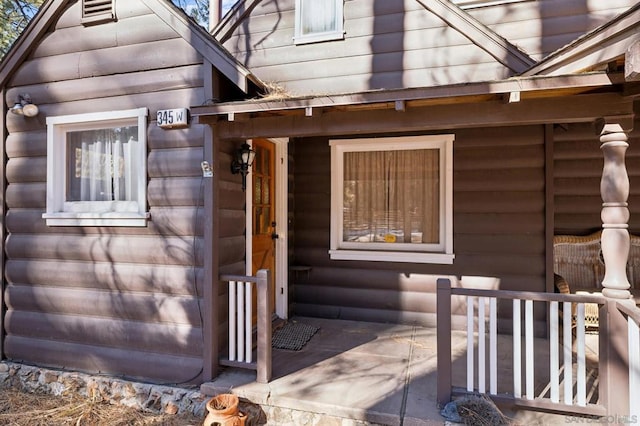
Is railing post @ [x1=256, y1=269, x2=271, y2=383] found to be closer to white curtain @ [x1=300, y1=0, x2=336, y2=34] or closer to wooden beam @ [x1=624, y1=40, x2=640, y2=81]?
wooden beam @ [x1=624, y1=40, x2=640, y2=81]

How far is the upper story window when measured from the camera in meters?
→ 3.33

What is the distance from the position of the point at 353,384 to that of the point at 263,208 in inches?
79.8

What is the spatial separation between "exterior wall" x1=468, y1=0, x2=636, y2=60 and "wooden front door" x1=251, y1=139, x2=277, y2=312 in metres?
2.80

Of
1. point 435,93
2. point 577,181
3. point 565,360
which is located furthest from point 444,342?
point 577,181

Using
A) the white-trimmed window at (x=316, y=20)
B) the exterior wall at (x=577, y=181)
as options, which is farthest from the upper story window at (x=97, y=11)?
the exterior wall at (x=577, y=181)

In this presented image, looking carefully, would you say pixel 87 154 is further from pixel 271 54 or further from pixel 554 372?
pixel 554 372

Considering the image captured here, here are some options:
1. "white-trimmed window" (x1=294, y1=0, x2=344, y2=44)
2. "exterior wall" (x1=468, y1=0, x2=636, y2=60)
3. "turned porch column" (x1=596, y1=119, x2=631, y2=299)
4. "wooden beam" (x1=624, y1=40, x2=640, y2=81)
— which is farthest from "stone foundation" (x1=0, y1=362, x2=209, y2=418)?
"exterior wall" (x1=468, y1=0, x2=636, y2=60)

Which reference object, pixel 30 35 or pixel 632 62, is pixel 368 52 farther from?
pixel 30 35

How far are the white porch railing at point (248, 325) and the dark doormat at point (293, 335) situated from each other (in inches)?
19.8

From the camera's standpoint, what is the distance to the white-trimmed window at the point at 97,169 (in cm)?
324

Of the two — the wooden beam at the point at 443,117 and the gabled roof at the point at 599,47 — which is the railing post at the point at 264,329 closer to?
the wooden beam at the point at 443,117

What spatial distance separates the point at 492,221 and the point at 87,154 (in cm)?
420

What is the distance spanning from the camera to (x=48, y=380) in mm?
3367

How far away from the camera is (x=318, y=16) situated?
4.31 m
